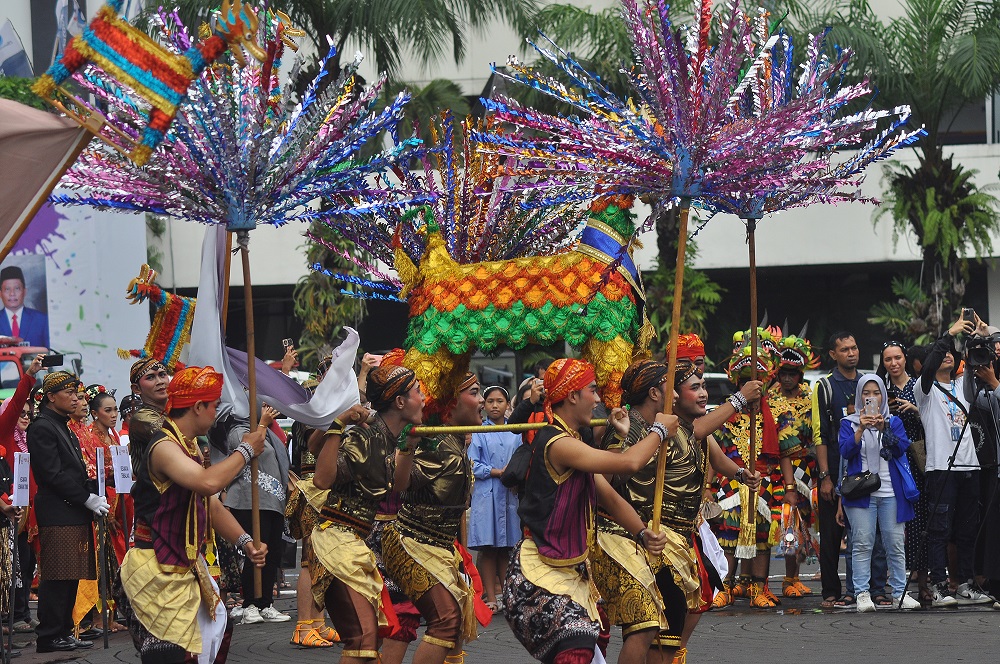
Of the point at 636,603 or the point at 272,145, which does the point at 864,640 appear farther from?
the point at 272,145

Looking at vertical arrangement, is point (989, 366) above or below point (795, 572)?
above

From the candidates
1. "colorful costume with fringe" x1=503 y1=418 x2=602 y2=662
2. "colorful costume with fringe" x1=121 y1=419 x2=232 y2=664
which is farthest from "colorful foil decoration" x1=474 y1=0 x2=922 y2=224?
"colorful costume with fringe" x1=121 y1=419 x2=232 y2=664

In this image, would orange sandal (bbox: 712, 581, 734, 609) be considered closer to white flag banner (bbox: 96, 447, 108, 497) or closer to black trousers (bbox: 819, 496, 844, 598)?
black trousers (bbox: 819, 496, 844, 598)

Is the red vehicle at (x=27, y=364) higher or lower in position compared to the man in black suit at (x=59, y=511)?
higher

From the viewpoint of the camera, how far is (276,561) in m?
11.7

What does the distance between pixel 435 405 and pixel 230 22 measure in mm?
4798

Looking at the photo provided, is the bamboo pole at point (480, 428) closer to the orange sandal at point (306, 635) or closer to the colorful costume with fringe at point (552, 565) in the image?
the colorful costume with fringe at point (552, 565)

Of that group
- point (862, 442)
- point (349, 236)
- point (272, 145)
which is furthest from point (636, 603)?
→ point (862, 442)

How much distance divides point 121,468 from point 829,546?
5.46 metres

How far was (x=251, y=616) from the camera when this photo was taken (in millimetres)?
11219

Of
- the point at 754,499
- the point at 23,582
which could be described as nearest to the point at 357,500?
the point at 754,499

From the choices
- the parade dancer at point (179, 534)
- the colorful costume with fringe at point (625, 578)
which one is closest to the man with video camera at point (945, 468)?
the colorful costume with fringe at point (625, 578)

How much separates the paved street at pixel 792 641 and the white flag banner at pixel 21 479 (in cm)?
107

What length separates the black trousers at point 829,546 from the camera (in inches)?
443
